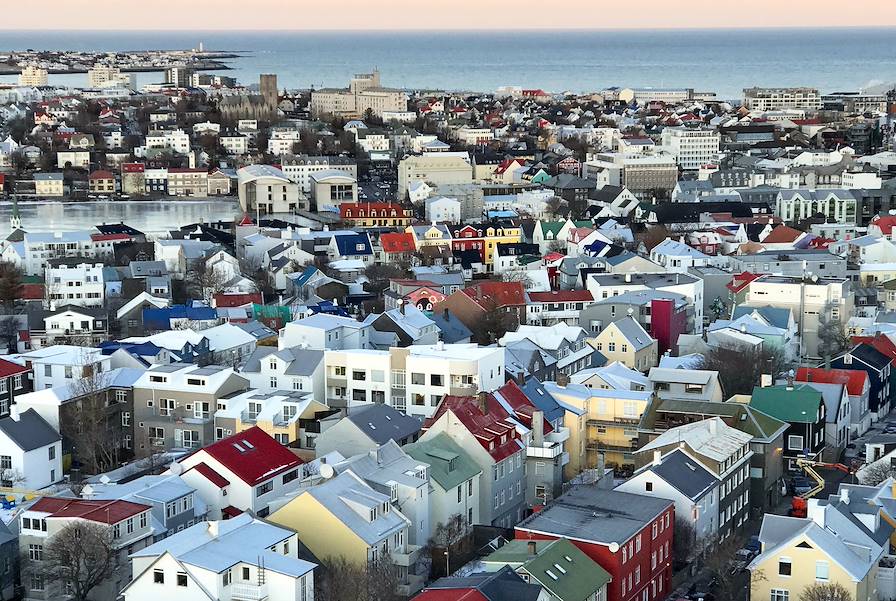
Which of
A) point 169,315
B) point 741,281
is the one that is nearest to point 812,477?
point 741,281

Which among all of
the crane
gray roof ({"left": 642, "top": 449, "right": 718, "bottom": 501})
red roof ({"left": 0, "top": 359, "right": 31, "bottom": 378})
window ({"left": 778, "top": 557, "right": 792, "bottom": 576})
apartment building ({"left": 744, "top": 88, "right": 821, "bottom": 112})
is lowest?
the crane

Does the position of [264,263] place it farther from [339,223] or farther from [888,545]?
[888,545]

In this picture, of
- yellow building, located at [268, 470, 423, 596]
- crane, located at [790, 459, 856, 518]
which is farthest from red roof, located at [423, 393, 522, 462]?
crane, located at [790, 459, 856, 518]

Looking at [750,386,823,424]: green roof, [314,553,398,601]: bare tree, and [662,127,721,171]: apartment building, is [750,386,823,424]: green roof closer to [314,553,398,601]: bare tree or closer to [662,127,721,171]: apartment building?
[314,553,398,601]: bare tree

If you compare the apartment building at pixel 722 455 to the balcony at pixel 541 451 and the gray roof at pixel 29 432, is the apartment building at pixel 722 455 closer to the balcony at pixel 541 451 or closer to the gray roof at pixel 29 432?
the balcony at pixel 541 451

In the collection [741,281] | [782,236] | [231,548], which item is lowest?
[231,548]

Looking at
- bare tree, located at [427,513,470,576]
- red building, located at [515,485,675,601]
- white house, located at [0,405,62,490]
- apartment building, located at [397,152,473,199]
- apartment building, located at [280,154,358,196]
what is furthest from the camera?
apartment building, located at [280,154,358,196]

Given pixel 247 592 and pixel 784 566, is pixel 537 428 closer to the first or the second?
pixel 784 566
